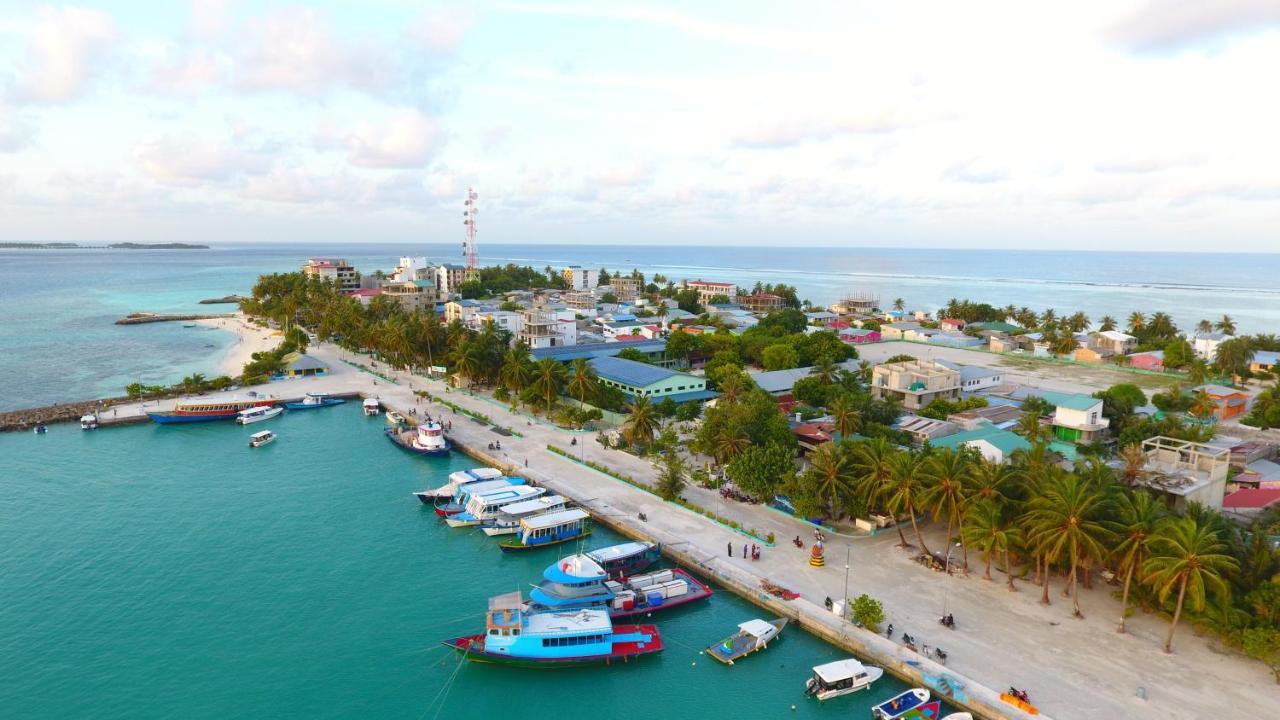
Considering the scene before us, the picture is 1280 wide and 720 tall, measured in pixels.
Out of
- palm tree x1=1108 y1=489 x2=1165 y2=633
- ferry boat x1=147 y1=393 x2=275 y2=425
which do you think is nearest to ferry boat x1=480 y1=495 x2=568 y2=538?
palm tree x1=1108 y1=489 x2=1165 y2=633

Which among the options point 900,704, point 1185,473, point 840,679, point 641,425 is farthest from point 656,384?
point 900,704

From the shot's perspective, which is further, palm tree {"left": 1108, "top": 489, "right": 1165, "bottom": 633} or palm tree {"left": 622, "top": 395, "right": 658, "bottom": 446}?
palm tree {"left": 622, "top": 395, "right": 658, "bottom": 446}

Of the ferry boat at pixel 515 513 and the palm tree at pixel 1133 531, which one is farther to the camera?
the ferry boat at pixel 515 513

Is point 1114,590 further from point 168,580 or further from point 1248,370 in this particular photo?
point 1248,370

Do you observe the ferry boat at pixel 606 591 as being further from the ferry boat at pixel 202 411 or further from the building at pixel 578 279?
the building at pixel 578 279

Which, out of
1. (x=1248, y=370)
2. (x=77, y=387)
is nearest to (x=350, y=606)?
(x=77, y=387)

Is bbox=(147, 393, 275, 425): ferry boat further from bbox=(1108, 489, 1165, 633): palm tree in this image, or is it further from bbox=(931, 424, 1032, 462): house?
bbox=(1108, 489, 1165, 633): palm tree

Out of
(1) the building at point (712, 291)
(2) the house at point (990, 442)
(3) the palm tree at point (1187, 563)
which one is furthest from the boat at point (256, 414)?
(1) the building at point (712, 291)
